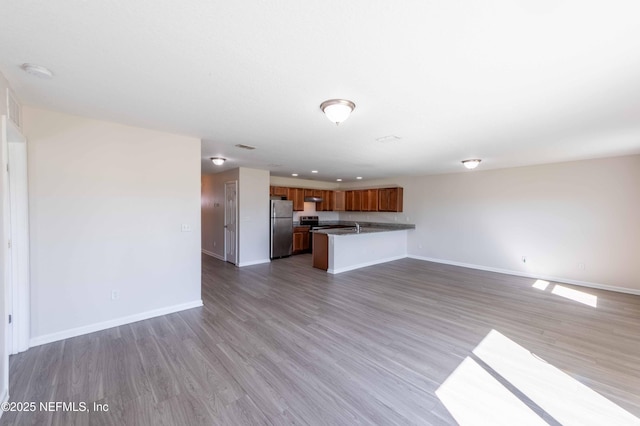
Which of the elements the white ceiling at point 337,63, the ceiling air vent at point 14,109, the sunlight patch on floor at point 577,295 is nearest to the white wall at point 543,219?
the sunlight patch on floor at point 577,295

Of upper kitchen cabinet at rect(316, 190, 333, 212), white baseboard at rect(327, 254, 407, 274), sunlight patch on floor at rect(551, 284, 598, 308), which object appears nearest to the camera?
sunlight patch on floor at rect(551, 284, 598, 308)

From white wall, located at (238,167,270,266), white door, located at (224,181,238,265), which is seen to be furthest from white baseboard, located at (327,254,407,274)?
white door, located at (224,181,238,265)

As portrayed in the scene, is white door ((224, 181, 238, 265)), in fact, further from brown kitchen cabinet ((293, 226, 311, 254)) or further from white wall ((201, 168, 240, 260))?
brown kitchen cabinet ((293, 226, 311, 254))

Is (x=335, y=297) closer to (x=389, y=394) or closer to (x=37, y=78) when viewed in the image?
(x=389, y=394)

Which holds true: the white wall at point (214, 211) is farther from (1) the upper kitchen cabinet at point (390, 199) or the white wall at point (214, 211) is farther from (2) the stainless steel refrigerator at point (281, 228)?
(1) the upper kitchen cabinet at point (390, 199)

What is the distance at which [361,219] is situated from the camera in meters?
9.12

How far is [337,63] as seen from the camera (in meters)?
1.74

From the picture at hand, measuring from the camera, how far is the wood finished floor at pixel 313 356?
1847mm

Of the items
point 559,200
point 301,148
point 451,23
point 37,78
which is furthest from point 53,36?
point 559,200

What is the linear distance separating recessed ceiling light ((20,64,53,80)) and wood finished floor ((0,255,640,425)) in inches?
99.2

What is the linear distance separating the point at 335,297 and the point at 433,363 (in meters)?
1.96

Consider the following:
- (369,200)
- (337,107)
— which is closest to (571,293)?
(369,200)

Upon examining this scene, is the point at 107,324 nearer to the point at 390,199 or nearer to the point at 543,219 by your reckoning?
the point at 390,199

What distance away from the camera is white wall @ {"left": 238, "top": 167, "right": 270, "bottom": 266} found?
247 inches
